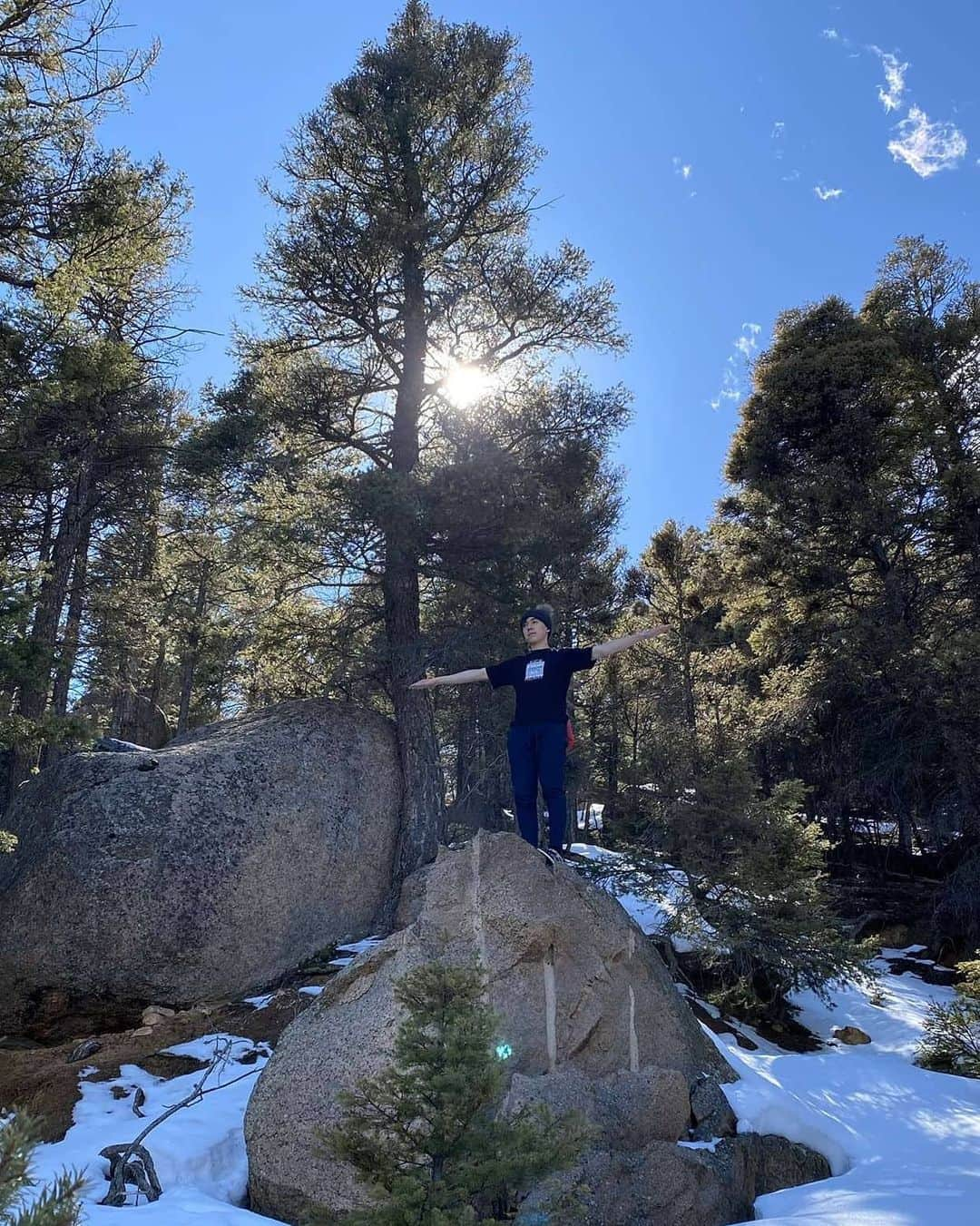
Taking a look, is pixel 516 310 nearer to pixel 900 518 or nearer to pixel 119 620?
pixel 900 518

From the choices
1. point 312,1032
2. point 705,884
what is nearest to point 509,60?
point 705,884

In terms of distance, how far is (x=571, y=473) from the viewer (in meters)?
13.2

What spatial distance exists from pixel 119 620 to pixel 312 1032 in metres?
10.7

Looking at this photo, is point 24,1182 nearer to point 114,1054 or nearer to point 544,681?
point 544,681

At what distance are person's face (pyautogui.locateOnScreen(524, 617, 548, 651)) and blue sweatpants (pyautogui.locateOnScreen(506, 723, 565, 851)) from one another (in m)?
0.77

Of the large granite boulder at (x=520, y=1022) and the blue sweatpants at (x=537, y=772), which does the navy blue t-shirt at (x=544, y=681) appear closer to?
the blue sweatpants at (x=537, y=772)

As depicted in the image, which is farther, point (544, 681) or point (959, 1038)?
point (959, 1038)

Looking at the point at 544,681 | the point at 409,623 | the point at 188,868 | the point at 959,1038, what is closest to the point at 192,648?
the point at 409,623

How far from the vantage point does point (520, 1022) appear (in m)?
5.65

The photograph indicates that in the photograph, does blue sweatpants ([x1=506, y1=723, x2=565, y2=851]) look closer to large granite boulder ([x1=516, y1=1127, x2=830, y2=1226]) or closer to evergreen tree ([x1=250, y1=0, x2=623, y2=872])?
large granite boulder ([x1=516, y1=1127, x2=830, y2=1226])

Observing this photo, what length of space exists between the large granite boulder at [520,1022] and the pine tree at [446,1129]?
65.7 inches

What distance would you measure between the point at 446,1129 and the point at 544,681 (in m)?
4.05

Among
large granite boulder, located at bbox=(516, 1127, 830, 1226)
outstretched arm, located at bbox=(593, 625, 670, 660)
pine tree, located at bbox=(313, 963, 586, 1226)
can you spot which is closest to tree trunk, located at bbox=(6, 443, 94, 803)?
outstretched arm, located at bbox=(593, 625, 670, 660)

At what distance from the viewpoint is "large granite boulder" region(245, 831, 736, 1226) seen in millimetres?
5148
